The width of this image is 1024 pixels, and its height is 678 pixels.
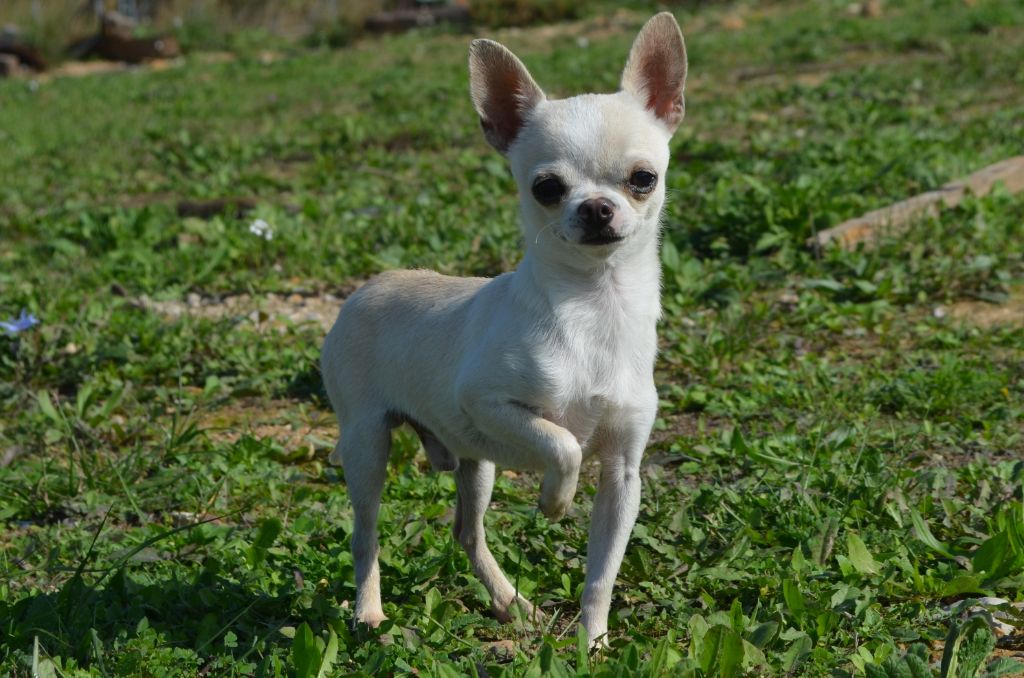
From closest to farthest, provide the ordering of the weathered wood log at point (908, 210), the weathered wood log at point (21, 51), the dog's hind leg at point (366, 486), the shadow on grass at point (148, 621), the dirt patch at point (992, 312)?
the shadow on grass at point (148, 621)
the dog's hind leg at point (366, 486)
the dirt patch at point (992, 312)
the weathered wood log at point (908, 210)
the weathered wood log at point (21, 51)

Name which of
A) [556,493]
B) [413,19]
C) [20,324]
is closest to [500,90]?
[556,493]

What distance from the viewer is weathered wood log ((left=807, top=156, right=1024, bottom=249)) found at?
598 centimetres

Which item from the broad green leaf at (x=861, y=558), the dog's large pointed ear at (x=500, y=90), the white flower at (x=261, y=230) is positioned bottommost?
the white flower at (x=261, y=230)

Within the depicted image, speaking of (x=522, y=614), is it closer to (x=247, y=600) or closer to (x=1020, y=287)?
→ (x=247, y=600)

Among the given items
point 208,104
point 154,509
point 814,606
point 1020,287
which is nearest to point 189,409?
point 154,509

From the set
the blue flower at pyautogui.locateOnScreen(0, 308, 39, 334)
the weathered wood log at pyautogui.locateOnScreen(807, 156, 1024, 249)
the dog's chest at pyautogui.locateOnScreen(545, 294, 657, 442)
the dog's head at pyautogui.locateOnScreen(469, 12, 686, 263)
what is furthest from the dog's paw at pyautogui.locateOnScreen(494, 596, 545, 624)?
the weathered wood log at pyautogui.locateOnScreen(807, 156, 1024, 249)

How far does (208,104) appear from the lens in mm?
12133

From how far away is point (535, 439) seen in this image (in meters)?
2.89

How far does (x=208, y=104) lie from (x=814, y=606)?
33.7ft

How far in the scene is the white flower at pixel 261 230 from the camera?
20.8 feet

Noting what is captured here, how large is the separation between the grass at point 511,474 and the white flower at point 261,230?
6 cm

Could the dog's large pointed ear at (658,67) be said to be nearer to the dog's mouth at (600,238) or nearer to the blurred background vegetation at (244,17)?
the dog's mouth at (600,238)

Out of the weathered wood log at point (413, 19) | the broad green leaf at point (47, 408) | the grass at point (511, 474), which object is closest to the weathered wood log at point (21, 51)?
the weathered wood log at point (413, 19)

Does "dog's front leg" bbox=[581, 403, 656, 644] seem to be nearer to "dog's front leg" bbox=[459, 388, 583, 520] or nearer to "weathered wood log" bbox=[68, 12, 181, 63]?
"dog's front leg" bbox=[459, 388, 583, 520]
